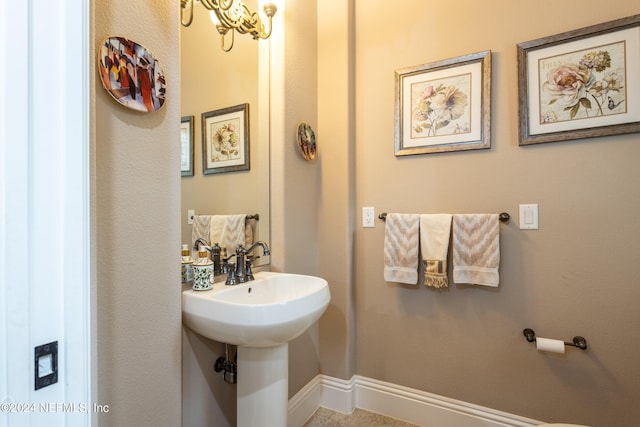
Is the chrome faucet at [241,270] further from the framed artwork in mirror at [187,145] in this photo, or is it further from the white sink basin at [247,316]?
the framed artwork in mirror at [187,145]

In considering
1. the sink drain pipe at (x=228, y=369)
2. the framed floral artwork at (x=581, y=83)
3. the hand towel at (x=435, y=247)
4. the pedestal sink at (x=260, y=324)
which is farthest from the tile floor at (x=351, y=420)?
the framed floral artwork at (x=581, y=83)

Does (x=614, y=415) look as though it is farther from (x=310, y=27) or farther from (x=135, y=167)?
(x=310, y=27)

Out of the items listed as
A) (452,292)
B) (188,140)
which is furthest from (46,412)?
(452,292)

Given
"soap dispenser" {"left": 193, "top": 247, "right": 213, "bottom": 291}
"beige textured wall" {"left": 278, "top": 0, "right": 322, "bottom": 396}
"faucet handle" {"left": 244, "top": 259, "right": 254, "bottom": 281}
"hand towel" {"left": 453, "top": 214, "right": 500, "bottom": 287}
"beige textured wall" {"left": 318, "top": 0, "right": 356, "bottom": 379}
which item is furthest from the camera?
"beige textured wall" {"left": 318, "top": 0, "right": 356, "bottom": 379}

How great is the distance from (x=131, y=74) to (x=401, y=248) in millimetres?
1396

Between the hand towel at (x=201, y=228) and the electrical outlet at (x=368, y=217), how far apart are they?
3.03ft

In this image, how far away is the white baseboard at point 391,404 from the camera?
4.98 ft

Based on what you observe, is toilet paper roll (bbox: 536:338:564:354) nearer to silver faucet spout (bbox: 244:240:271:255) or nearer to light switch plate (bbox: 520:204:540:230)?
light switch plate (bbox: 520:204:540:230)

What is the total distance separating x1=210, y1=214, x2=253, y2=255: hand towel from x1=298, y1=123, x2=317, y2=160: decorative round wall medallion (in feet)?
1.69

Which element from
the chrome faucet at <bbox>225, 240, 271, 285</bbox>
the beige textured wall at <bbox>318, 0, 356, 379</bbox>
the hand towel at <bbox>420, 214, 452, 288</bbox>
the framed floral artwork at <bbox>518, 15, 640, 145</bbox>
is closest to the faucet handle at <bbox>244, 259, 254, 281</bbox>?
the chrome faucet at <bbox>225, 240, 271, 285</bbox>

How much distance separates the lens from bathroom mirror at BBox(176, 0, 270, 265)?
48.0 inches

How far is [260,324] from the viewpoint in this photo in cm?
94

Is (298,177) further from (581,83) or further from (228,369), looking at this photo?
(581,83)

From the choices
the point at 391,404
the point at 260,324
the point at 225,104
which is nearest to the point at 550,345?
the point at 391,404
